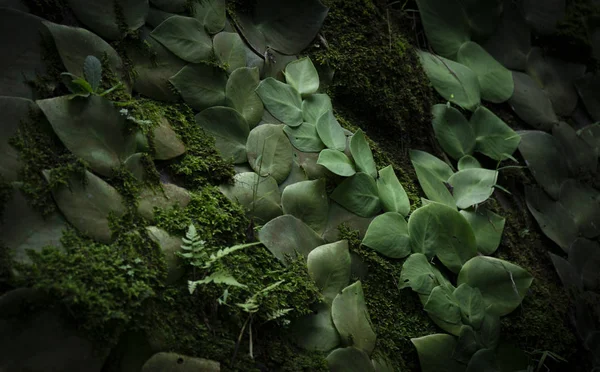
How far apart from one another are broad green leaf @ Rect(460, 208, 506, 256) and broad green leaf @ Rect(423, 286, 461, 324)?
0.60ft

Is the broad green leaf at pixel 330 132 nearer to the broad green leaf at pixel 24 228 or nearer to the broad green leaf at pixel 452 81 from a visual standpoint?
the broad green leaf at pixel 452 81

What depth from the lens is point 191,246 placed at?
0.99 m

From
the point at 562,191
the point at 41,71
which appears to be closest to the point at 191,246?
the point at 41,71

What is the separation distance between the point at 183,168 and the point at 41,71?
1.05 feet

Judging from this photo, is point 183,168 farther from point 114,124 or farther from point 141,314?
point 141,314

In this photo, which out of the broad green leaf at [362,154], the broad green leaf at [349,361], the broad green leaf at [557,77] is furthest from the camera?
the broad green leaf at [557,77]

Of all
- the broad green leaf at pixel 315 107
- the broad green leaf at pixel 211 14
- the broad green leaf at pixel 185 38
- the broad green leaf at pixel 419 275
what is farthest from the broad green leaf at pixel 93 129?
the broad green leaf at pixel 419 275

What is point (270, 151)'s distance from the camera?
1242mm

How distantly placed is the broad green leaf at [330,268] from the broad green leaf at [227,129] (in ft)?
0.89

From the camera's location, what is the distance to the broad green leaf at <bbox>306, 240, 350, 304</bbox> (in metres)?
1.15

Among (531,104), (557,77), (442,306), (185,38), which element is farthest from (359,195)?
(557,77)

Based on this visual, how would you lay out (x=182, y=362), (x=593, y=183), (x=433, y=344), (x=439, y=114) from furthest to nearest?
(x=593, y=183) < (x=439, y=114) < (x=433, y=344) < (x=182, y=362)

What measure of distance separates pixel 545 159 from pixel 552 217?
179 mm

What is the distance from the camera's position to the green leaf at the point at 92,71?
102cm
